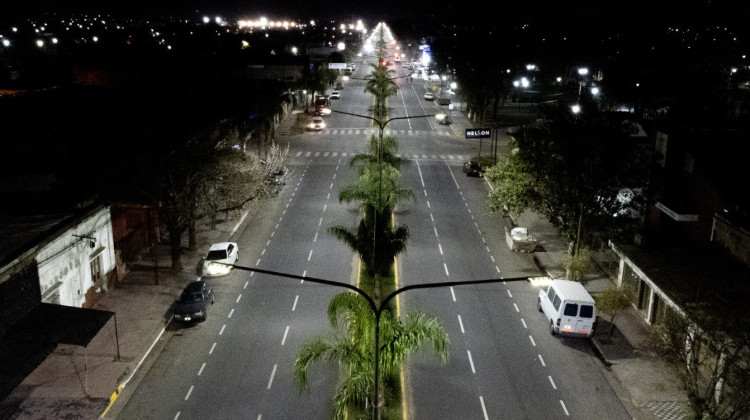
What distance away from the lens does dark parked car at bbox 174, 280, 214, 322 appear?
92.0 feet

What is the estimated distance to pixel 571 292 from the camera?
2748 centimetres

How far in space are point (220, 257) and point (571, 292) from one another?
61.8 ft

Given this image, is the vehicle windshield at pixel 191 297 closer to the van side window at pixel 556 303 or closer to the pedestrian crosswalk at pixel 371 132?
the van side window at pixel 556 303

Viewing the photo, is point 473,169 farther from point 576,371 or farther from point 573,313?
point 576,371

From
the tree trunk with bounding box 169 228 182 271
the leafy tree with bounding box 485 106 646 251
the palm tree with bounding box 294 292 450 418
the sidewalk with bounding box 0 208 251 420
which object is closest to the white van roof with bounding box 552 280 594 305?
the leafy tree with bounding box 485 106 646 251

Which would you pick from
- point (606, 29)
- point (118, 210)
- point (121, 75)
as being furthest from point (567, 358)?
point (606, 29)

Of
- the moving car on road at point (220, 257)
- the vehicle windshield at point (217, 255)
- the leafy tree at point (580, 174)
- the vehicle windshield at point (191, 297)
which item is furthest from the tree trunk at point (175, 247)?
the leafy tree at point (580, 174)

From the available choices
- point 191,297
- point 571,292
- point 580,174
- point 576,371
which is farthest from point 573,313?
point 191,297

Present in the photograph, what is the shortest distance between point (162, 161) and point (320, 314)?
11.9 m

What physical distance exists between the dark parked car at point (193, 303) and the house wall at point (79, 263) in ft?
14.1

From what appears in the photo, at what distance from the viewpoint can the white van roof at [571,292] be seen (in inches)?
1057

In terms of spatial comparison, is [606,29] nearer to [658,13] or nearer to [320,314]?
[658,13]

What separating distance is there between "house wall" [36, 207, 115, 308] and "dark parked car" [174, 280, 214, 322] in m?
4.29

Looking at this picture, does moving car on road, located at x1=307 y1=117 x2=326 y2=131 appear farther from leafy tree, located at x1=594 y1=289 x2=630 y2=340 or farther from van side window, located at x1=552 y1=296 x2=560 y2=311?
leafy tree, located at x1=594 y1=289 x2=630 y2=340
